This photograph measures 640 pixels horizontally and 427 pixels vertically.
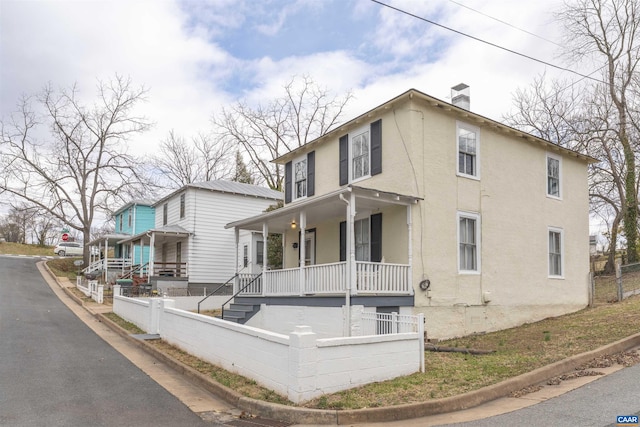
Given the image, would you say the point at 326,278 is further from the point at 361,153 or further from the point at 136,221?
the point at 136,221

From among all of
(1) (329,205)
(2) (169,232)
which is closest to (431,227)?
(1) (329,205)

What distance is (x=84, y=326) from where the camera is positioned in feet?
50.9

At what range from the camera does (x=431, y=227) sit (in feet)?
44.1

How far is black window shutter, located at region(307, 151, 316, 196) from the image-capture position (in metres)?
17.4

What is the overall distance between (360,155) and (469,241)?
4.08m

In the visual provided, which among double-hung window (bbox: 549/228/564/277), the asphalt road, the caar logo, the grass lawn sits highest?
the grass lawn

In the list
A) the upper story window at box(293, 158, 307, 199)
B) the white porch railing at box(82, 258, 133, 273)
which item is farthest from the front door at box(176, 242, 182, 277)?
the upper story window at box(293, 158, 307, 199)

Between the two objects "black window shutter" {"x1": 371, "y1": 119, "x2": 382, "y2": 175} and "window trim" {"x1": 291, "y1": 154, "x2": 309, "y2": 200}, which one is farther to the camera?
"window trim" {"x1": 291, "y1": 154, "x2": 309, "y2": 200}

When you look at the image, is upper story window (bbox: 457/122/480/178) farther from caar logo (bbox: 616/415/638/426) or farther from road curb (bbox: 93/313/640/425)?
caar logo (bbox: 616/415/638/426)

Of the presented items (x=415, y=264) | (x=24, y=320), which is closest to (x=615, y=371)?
(x=415, y=264)

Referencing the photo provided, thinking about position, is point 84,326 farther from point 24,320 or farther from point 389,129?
point 389,129

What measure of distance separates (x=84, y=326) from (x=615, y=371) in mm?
14084

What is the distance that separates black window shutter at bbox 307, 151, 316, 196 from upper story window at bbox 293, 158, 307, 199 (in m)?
0.34

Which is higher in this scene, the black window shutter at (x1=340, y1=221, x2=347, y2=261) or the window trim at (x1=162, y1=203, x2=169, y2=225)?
the window trim at (x1=162, y1=203, x2=169, y2=225)
